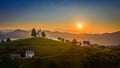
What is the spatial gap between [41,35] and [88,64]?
113 ft

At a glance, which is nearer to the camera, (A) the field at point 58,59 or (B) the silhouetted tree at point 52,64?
(B) the silhouetted tree at point 52,64

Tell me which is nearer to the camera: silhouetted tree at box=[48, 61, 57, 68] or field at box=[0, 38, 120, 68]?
silhouetted tree at box=[48, 61, 57, 68]

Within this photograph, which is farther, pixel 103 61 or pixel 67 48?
pixel 67 48

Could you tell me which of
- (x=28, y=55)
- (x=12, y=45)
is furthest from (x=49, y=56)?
(x=12, y=45)

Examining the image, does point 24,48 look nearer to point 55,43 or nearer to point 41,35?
point 55,43

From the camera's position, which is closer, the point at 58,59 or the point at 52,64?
the point at 52,64

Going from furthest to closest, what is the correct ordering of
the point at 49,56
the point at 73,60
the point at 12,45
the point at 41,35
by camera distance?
the point at 41,35, the point at 12,45, the point at 49,56, the point at 73,60

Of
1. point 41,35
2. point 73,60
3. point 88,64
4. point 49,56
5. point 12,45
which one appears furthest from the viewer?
point 41,35

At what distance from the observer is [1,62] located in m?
45.1

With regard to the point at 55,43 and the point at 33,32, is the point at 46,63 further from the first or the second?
the point at 33,32

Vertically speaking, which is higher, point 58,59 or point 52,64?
point 58,59

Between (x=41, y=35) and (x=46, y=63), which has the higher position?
(x=41, y=35)

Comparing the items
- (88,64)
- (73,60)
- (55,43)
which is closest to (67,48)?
(55,43)

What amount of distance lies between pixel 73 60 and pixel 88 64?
3847mm
